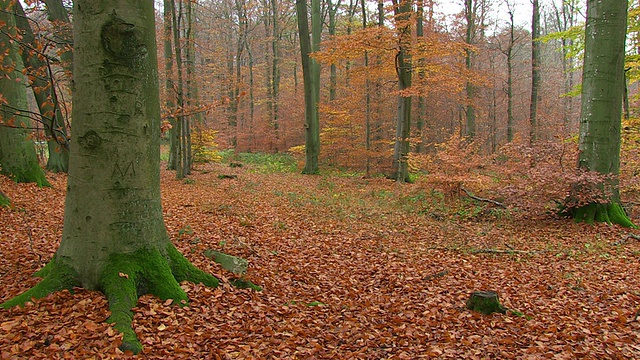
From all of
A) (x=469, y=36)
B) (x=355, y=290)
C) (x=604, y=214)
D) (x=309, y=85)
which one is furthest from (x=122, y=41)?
(x=469, y=36)

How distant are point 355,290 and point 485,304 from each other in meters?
1.64

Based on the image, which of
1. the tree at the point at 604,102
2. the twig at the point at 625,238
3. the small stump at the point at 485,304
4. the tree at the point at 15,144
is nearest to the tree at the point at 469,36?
the tree at the point at 604,102

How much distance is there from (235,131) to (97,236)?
2400cm

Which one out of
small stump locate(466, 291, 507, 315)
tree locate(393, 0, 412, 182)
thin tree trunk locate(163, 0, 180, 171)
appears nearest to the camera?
small stump locate(466, 291, 507, 315)

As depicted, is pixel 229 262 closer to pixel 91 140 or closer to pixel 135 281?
pixel 135 281

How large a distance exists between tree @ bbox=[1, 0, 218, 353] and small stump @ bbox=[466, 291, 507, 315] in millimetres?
3508

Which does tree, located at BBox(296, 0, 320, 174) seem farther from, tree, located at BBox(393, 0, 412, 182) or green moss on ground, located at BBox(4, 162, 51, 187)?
green moss on ground, located at BBox(4, 162, 51, 187)

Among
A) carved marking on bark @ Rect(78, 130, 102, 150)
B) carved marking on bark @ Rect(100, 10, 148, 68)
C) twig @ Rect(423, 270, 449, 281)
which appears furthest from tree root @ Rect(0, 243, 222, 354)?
twig @ Rect(423, 270, 449, 281)

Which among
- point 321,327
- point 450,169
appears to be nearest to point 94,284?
point 321,327

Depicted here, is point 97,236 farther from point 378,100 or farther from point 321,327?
point 378,100

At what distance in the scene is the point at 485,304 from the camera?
4398mm

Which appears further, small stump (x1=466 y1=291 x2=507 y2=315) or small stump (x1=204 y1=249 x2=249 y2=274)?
small stump (x1=204 y1=249 x2=249 y2=274)

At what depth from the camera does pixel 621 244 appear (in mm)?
6715

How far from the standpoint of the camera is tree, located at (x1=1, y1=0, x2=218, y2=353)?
3.33 meters
